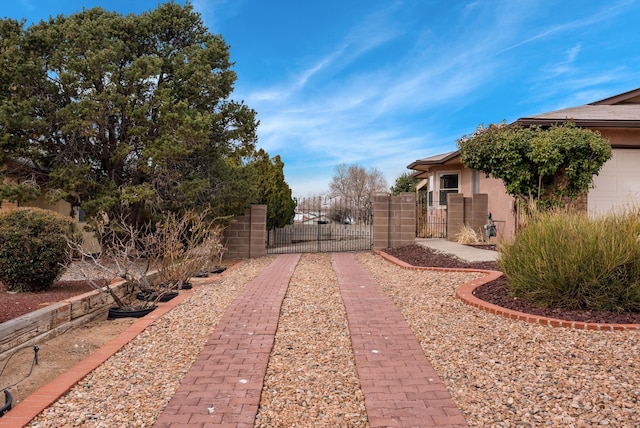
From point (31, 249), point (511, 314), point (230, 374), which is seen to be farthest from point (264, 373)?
point (31, 249)

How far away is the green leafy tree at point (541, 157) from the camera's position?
10.1 metres

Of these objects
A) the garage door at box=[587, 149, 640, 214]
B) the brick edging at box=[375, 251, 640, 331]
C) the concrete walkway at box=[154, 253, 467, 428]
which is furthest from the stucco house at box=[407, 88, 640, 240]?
the concrete walkway at box=[154, 253, 467, 428]

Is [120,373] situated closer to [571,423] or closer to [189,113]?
[571,423]

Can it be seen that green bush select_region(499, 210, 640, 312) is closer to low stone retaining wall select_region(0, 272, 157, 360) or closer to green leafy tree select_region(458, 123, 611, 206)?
green leafy tree select_region(458, 123, 611, 206)

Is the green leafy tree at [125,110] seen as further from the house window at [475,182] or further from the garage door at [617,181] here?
the garage door at [617,181]

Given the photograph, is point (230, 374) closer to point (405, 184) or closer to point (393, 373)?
point (393, 373)

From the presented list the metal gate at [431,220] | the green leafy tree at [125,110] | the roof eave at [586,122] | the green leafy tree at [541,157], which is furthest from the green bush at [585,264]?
the metal gate at [431,220]

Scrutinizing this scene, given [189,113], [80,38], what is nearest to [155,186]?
[189,113]

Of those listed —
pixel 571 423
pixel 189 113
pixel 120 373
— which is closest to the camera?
pixel 571 423

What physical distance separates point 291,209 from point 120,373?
16.0 meters

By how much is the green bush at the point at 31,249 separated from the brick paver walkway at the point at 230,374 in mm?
3147

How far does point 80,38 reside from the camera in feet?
31.3

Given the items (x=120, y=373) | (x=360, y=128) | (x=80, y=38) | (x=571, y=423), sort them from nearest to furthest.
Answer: (x=571, y=423) → (x=120, y=373) → (x=80, y=38) → (x=360, y=128)

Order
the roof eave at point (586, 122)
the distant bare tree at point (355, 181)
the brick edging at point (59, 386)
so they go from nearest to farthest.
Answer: the brick edging at point (59, 386) < the roof eave at point (586, 122) < the distant bare tree at point (355, 181)
